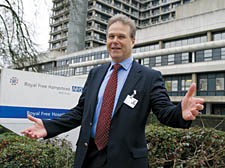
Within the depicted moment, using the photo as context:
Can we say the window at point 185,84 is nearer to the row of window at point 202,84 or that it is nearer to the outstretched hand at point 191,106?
the row of window at point 202,84

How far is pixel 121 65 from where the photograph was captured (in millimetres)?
2074

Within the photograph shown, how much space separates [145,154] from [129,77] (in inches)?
26.5

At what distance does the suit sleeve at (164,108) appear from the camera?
157 centimetres

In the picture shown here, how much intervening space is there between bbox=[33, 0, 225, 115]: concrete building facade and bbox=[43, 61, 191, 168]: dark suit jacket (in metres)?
29.1

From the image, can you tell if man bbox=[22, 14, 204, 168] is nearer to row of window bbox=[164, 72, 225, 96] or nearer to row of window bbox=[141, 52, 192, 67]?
row of window bbox=[164, 72, 225, 96]

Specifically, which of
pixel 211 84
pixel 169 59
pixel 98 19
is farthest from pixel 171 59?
pixel 98 19

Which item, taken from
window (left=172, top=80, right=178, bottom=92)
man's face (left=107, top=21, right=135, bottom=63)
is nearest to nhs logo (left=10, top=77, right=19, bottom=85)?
man's face (left=107, top=21, right=135, bottom=63)

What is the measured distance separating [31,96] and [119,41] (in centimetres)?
321

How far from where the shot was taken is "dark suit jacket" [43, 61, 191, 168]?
5.63ft

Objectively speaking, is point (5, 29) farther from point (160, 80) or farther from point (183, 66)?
point (183, 66)

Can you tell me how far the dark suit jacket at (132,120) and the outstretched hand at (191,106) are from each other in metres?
0.05

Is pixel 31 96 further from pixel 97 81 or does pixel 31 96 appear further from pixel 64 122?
pixel 97 81

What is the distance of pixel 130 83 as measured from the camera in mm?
1903

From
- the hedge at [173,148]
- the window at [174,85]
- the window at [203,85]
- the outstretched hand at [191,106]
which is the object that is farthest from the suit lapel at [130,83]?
the window at [174,85]
